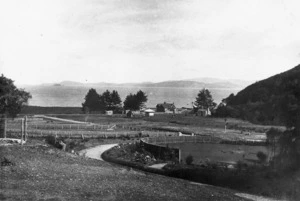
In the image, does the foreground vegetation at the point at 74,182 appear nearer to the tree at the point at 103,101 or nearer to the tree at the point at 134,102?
the tree at the point at 103,101

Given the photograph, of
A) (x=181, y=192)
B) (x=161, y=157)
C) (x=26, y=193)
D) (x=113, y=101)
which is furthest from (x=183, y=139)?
(x=113, y=101)

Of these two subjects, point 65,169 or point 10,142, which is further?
point 10,142

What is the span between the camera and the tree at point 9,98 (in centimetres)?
3319

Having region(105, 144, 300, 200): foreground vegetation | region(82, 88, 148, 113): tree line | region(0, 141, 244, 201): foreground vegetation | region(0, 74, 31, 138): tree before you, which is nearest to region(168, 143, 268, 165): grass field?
region(105, 144, 300, 200): foreground vegetation

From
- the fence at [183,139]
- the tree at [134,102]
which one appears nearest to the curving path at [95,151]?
the fence at [183,139]

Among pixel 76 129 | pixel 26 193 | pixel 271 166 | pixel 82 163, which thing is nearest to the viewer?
pixel 26 193

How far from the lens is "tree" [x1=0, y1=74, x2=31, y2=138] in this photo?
109ft

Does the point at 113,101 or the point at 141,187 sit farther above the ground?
the point at 113,101

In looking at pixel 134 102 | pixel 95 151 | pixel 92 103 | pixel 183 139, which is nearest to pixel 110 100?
pixel 92 103

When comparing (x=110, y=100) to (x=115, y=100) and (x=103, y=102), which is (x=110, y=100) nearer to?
(x=115, y=100)

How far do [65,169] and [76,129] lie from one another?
3440 cm

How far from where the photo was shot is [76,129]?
57406mm

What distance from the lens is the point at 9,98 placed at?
33625 mm

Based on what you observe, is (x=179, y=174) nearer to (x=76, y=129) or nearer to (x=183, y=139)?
(x=183, y=139)
